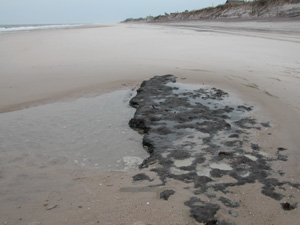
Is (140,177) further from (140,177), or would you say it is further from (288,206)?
(288,206)

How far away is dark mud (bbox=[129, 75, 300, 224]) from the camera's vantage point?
6.74 ft

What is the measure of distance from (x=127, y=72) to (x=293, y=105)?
3.81 m

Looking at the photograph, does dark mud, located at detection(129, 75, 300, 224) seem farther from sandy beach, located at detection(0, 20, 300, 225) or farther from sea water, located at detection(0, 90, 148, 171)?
sea water, located at detection(0, 90, 148, 171)

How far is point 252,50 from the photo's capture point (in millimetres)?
8516

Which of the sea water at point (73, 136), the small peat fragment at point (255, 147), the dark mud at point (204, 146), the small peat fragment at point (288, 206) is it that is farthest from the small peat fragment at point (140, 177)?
the small peat fragment at point (255, 147)

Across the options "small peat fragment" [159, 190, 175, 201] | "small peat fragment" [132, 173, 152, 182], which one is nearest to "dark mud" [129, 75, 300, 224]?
"small peat fragment" [132, 173, 152, 182]

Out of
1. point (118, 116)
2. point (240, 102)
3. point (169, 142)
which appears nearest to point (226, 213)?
point (169, 142)

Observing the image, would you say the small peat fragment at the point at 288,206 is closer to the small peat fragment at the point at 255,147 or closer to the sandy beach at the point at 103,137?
the sandy beach at the point at 103,137

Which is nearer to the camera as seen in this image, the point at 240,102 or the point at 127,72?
the point at 240,102

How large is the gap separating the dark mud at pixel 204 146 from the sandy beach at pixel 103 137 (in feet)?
0.29

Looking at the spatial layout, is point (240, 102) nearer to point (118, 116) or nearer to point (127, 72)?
point (118, 116)

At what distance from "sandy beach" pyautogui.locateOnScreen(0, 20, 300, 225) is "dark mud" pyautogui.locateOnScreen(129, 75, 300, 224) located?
0.29 ft

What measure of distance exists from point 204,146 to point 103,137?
1236mm

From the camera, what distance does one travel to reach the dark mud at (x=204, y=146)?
6.74ft
